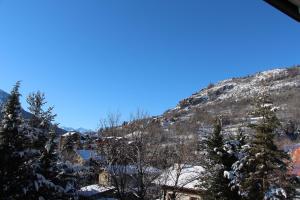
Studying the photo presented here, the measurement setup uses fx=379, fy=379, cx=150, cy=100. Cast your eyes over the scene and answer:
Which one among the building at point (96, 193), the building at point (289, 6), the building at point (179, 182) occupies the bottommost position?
the building at point (96, 193)

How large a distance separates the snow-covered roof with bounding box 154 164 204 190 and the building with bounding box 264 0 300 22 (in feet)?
83.0

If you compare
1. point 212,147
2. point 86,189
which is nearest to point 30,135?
point 212,147

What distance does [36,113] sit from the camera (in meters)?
30.1

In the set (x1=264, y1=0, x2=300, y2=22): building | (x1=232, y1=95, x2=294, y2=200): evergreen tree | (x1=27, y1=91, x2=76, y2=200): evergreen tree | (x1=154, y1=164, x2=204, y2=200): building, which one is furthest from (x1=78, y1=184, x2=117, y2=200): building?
(x1=264, y1=0, x2=300, y2=22): building

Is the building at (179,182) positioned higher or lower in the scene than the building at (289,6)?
lower

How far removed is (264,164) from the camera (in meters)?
17.6

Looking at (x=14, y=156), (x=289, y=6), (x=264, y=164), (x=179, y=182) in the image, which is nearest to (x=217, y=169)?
(x=264, y=164)

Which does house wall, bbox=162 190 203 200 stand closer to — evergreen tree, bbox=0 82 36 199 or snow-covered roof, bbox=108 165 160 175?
snow-covered roof, bbox=108 165 160 175

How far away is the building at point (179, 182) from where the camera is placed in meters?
27.5

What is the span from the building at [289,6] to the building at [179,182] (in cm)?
2498

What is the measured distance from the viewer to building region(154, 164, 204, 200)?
2752 centimetres

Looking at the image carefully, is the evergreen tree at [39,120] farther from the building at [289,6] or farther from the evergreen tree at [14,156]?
the building at [289,6]

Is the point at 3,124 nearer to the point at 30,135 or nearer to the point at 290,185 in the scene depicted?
the point at 30,135

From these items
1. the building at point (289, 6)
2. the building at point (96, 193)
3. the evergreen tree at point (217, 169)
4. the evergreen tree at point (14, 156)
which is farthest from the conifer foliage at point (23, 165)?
the building at point (96, 193)
